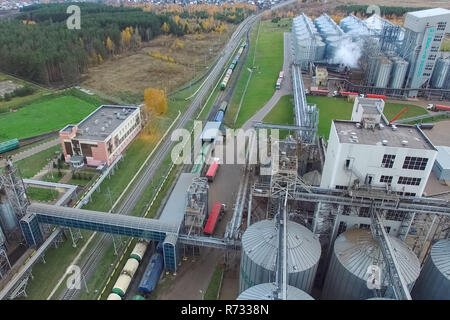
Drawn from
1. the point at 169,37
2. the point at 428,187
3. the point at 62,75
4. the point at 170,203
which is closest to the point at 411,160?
the point at 428,187

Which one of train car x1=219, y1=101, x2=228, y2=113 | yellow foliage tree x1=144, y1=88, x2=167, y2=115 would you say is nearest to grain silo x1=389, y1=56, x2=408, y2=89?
train car x1=219, y1=101, x2=228, y2=113

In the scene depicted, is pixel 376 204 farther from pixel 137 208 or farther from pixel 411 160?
pixel 137 208

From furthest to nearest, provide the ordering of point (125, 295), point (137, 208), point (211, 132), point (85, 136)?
point (211, 132) → point (85, 136) → point (137, 208) → point (125, 295)

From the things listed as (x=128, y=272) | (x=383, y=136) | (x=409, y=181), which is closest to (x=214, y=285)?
(x=128, y=272)

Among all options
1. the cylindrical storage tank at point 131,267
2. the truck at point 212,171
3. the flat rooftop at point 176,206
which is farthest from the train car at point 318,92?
the cylindrical storage tank at point 131,267

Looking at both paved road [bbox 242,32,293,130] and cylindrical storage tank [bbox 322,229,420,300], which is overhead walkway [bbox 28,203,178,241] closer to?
cylindrical storage tank [bbox 322,229,420,300]

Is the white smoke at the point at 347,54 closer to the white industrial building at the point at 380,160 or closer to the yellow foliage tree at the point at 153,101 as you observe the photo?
the yellow foliage tree at the point at 153,101
